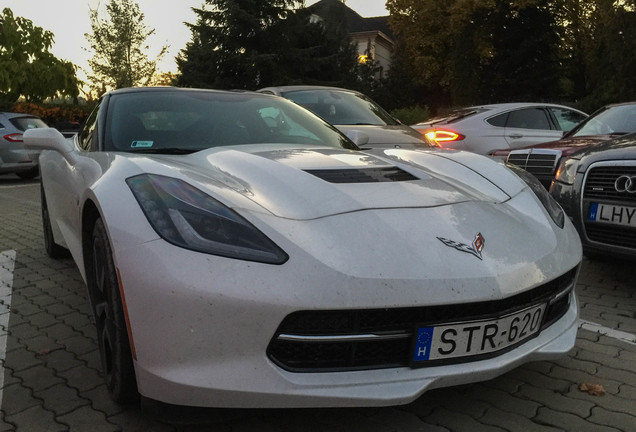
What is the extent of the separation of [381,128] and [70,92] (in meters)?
23.3

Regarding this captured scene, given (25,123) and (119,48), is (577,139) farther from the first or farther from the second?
(119,48)

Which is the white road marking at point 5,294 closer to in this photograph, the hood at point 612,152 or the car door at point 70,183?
the car door at point 70,183

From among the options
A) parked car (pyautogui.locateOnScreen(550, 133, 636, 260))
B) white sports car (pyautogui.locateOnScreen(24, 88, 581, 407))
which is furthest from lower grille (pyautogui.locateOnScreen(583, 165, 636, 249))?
white sports car (pyautogui.locateOnScreen(24, 88, 581, 407))

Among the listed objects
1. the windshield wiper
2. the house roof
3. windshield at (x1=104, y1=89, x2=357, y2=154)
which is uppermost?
the house roof

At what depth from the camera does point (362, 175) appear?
264 cm

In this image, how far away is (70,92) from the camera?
2628cm

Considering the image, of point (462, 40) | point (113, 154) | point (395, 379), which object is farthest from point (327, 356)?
point (462, 40)

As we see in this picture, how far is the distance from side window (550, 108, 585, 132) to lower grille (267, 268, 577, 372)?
323 inches

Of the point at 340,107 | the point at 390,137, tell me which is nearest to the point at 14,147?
the point at 340,107

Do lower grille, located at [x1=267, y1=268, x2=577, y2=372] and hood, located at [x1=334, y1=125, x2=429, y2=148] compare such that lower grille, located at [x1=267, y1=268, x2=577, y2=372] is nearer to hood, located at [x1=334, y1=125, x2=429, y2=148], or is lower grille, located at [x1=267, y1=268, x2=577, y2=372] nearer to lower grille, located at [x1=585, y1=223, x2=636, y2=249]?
lower grille, located at [x1=585, y1=223, x2=636, y2=249]

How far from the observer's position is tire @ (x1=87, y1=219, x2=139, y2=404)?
6.92 ft

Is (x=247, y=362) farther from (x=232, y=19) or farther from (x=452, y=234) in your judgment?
(x=232, y=19)

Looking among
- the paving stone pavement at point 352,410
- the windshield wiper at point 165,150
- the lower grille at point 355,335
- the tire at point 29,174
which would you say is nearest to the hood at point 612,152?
the paving stone pavement at point 352,410

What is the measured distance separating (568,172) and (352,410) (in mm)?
2823
